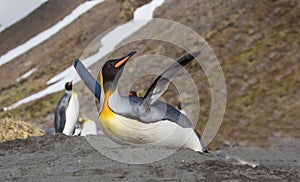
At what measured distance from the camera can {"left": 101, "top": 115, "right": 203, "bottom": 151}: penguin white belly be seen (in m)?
6.31

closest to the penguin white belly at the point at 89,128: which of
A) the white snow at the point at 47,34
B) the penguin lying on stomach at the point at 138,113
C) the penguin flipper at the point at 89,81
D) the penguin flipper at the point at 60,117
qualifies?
the penguin flipper at the point at 60,117

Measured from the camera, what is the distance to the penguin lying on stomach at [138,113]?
628 cm

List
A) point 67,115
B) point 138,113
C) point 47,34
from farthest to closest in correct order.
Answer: point 47,34
point 67,115
point 138,113

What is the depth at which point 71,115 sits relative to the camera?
1600 centimetres

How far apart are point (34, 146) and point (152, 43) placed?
2640 centimetres

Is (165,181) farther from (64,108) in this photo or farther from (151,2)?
(151,2)

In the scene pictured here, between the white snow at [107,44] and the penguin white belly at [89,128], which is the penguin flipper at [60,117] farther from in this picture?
the white snow at [107,44]

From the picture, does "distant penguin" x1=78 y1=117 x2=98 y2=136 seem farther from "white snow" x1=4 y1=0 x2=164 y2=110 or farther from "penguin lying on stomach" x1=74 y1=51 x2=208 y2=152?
"white snow" x1=4 y1=0 x2=164 y2=110

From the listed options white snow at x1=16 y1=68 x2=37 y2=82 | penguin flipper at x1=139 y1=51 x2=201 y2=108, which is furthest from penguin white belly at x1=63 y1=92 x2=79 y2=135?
→ white snow at x1=16 y1=68 x2=37 y2=82

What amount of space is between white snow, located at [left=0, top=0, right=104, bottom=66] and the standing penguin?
123 ft

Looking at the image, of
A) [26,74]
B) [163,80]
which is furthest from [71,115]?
[26,74]

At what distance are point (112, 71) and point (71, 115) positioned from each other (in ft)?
32.0

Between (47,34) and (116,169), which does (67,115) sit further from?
(47,34)

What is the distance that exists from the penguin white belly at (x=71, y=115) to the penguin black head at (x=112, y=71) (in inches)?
370
